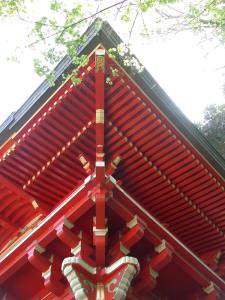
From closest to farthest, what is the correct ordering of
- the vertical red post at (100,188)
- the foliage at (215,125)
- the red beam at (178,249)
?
the vertical red post at (100,188) < the red beam at (178,249) < the foliage at (215,125)

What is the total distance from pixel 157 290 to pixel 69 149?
8.00 ft

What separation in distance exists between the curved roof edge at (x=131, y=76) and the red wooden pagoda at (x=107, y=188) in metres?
0.02

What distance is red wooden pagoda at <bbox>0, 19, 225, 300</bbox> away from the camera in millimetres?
5008

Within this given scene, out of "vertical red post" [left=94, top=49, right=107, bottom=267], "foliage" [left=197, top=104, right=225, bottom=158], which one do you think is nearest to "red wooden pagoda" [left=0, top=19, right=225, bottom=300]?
"vertical red post" [left=94, top=49, right=107, bottom=267]

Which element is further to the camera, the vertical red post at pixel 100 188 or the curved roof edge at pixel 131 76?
the curved roof edge at pixel 131 76

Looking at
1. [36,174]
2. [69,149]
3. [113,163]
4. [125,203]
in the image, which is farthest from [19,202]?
[125,203]

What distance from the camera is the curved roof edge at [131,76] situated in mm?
5516

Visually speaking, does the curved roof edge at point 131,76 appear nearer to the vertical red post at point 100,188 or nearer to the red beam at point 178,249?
the vertical red post at point 100,188

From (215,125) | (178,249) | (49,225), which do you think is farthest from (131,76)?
(215,125)

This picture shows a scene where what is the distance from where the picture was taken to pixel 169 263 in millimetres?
5668

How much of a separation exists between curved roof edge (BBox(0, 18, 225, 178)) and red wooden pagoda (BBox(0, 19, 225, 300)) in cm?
2

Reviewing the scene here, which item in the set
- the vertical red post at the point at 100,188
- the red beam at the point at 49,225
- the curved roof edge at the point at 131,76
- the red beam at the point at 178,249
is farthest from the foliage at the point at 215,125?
the red beam at the point at 49,225

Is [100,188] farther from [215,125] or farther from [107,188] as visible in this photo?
[215,125]

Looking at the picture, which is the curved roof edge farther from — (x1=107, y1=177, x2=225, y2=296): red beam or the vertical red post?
(x1=107, y1=177, x2=225, y2=296): red beam
